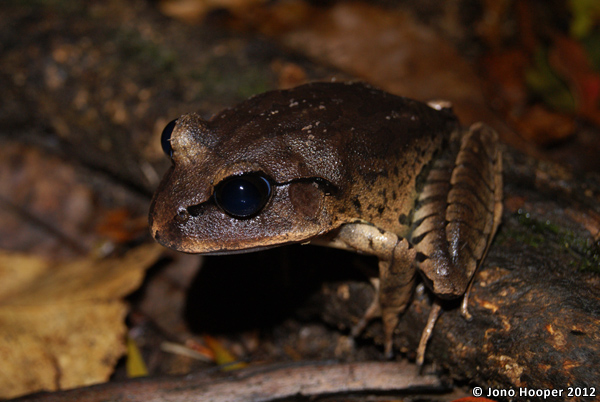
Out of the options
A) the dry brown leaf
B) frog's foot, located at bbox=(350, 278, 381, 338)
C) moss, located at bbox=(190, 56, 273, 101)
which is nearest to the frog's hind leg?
frog's foot, located at bbox=(350, 278, 381, 338)

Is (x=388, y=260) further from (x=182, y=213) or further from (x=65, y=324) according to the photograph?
(x=65, y=324)

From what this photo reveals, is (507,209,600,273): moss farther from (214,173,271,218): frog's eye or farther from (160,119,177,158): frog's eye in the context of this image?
(160,119,177,158): frog's eye

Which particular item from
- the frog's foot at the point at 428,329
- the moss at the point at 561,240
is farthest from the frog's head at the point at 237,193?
the moss at the point at 561,240

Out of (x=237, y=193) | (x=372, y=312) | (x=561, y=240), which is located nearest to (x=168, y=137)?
(x=237, y=193)

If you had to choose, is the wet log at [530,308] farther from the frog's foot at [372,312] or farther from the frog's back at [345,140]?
the frog's back at [345,140]

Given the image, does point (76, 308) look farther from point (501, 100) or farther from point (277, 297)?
point (501, 100)
